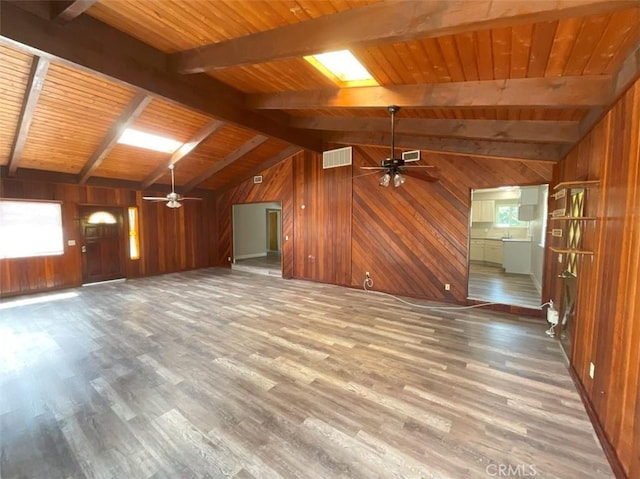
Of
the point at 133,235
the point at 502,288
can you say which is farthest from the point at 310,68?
the point at 133,235

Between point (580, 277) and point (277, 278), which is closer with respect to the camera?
point (580, 277)

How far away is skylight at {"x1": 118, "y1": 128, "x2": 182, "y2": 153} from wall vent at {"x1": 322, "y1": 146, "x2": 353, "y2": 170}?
3.29 meters

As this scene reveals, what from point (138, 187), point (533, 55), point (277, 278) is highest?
point (533, 55)

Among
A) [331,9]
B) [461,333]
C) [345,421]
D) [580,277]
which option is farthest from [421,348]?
[331,9]

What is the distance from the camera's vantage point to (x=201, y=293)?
5910 millimetres

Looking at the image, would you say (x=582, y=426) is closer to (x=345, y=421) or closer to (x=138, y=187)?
(x=345, y=421)

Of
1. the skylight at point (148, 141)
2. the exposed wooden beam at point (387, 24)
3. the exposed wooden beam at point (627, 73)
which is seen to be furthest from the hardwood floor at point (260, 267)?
the exposed wooden beam at point (627, 73)

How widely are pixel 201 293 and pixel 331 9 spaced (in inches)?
218

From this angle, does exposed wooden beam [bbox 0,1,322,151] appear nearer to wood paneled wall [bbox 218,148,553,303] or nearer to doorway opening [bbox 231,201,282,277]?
wood paneled wall [bbox 218,148,553,303]

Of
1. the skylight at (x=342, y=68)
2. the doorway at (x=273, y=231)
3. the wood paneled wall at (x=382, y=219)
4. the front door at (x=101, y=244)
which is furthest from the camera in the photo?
the doorway at (x=273, y=231)

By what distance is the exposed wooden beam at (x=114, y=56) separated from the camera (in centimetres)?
236

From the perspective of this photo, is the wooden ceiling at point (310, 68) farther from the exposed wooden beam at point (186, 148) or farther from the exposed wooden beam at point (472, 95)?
the exposed wooden beam at point (186, 148)

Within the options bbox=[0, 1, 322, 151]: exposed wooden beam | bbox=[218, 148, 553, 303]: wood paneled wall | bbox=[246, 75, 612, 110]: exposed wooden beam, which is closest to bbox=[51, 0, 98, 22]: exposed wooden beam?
bbox=[0, 1, 322, 151]: exposed wooden beam

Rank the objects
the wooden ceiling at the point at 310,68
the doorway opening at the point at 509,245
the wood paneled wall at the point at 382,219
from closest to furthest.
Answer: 1. the wooden ceiling at the point at 310,68
2. the wood paneled wall at the point at 382,219
3. the doorway opening at the point at 509,245
